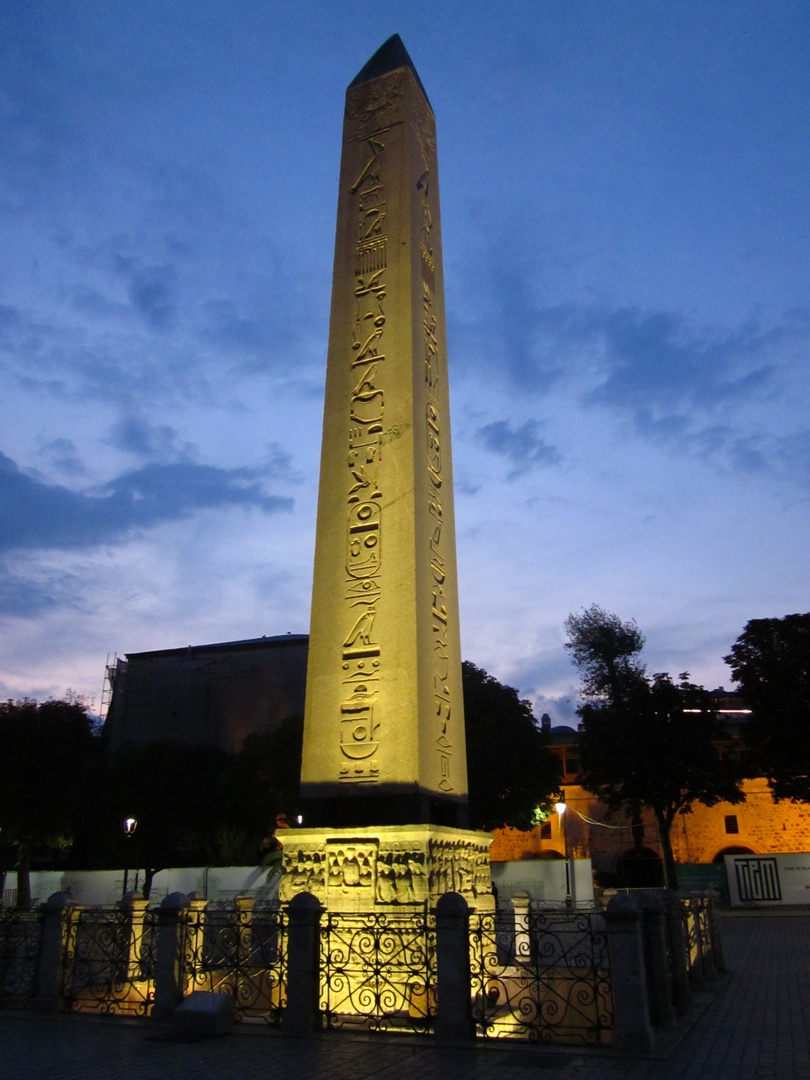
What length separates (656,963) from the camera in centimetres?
723

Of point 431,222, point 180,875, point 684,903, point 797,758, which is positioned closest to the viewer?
point 684,903

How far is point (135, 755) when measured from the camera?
36.0 m

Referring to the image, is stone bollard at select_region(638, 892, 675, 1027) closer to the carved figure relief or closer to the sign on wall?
the carved figure relief

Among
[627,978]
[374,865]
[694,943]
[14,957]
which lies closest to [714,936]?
[694,943]

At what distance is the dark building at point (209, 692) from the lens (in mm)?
41719

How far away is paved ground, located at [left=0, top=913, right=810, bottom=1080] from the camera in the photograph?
555 centimetres

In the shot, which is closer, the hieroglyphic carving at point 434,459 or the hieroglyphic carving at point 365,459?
the hieroglyphic carving at point 365,459

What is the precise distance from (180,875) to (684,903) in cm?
1617

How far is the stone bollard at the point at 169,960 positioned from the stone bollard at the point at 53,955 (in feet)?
4.22

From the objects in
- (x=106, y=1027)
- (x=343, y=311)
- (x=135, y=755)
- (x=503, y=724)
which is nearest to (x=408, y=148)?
(x=343, y=311)

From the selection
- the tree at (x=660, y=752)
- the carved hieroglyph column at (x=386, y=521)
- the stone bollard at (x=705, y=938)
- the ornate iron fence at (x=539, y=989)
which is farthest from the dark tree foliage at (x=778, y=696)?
the carved hieroglyph column at (x=386, y=521)

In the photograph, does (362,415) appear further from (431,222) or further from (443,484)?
(431,222)

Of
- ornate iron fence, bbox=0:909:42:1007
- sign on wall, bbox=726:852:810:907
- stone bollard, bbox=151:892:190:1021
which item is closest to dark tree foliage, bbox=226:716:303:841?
sign on wall, bbox=726:852:810:907

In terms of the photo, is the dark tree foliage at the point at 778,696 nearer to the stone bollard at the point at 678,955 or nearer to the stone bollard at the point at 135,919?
the stone bollard at the point at 678,955
